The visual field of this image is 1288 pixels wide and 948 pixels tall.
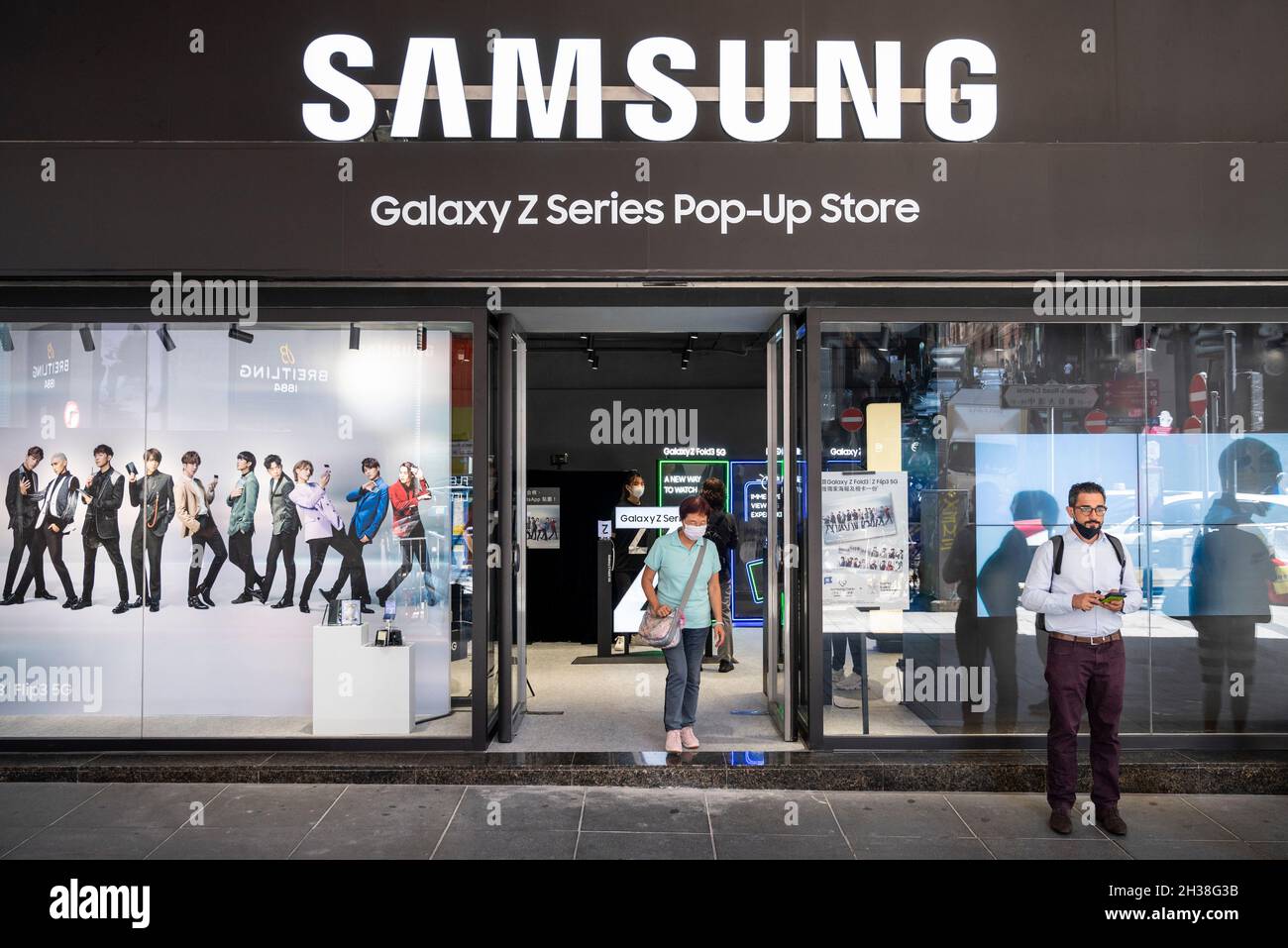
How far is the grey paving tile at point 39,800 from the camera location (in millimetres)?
4750

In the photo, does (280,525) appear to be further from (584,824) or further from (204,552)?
(584,824)

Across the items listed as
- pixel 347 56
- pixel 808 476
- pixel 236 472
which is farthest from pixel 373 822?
pixel 347 56

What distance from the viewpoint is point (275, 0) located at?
18.0ft

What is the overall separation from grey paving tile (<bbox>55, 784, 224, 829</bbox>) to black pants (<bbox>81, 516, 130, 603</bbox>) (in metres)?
1.30

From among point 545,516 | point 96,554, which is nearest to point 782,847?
point 96,554

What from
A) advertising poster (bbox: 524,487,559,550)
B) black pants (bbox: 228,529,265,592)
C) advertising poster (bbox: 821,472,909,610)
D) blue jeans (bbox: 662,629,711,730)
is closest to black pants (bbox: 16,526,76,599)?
black pants (bbox: 228,529,265,592)

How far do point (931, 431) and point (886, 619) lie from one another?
46.9 inches

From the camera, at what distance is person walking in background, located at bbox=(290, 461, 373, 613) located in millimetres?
5953

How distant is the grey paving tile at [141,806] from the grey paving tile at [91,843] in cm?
7

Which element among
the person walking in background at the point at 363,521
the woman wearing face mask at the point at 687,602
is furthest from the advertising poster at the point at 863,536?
the person walking in background at the point at 363,521

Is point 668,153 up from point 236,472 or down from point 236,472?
up

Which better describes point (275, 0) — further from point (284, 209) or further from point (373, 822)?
point (373, 822)

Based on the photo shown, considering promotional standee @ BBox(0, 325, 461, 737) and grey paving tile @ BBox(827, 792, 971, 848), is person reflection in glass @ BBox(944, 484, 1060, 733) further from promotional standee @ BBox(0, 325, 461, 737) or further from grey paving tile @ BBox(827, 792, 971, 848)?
promotional standee @ BBox(0, 325, 461, 737)

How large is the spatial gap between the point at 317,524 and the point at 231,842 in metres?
2.10
